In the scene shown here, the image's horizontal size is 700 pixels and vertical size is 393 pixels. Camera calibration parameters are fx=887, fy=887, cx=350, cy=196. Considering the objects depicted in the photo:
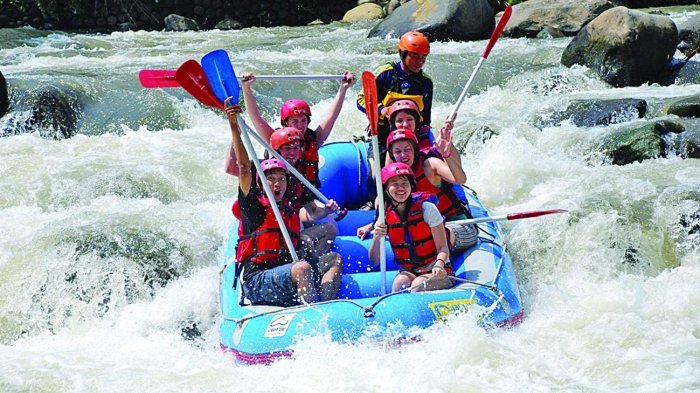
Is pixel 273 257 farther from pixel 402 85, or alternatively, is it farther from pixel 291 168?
pixel 402 85

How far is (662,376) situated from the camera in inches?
171

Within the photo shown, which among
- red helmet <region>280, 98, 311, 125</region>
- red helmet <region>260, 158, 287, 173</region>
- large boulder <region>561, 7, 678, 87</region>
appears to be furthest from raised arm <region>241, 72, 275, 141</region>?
large boulder <region>561, 7, 678, 87</region>

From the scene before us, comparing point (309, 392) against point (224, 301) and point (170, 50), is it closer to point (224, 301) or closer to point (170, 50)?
point (224, 301)

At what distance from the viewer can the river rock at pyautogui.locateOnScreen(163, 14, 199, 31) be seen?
17438mm

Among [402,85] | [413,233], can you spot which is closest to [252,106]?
[402,85]

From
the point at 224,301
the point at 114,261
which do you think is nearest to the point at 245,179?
the point at 224,301

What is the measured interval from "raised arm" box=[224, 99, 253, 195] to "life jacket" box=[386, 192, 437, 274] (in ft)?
2.61

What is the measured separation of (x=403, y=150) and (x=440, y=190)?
39 cm

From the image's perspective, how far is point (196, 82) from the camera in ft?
15.1

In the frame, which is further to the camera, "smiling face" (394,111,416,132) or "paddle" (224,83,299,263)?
"smiling face" (394,111,416,132)

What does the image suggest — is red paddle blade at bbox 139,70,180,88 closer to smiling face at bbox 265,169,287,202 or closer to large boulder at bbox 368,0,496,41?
smiling face at bbox 265,169,287,202

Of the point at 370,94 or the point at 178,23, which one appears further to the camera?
the point at 178,23

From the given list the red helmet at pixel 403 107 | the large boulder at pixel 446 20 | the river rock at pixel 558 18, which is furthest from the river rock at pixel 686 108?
the large boulder at pixel 446 20

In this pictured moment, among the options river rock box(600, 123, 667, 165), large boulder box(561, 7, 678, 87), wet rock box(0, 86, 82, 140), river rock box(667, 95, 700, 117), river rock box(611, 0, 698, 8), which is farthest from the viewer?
river rock box(611, 0, 698, 8)
